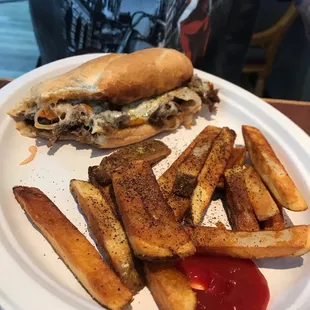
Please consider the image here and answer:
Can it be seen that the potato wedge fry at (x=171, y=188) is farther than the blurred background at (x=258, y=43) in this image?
No

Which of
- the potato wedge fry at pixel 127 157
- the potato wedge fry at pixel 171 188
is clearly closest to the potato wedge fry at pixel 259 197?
the potato wedge fry at pixel 171 188

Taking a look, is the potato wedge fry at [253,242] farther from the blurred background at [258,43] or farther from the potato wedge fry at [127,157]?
the blurred background at [258,43]

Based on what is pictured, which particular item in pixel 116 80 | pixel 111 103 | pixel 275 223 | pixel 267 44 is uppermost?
pixel 116 80

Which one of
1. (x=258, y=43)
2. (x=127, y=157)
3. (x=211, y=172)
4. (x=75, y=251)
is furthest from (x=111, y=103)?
(x=258, y=43)

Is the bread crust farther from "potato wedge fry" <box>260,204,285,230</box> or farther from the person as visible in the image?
"potato wedge fry" <box>260,204,285,230</box>

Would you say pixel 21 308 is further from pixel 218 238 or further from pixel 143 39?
pixel 143 39

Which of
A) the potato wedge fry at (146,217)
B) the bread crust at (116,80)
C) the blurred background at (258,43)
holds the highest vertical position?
the bread crust at (116,80)

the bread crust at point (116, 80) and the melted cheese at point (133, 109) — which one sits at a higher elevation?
the bread crust at point (116, 80)

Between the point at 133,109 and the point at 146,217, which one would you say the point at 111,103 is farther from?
the point at 146,217
